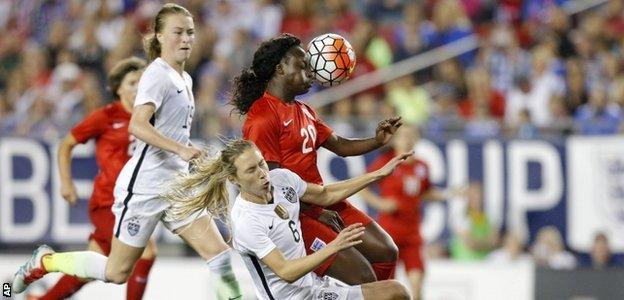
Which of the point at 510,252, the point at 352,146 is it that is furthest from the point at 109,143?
the point at 510,252

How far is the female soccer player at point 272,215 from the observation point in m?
7.00

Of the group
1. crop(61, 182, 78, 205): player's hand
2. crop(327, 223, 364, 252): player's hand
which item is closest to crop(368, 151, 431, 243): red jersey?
crop(61, 182, 78, 205): player's hand

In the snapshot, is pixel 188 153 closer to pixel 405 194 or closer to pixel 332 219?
pixel 332 219

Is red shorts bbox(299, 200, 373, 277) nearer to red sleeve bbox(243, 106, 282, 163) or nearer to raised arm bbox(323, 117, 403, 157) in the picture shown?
red sleeve bbox(243, 106, 282, 163)

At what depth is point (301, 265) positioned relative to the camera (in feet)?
22.6

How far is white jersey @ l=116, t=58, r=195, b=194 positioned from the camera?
7918 millimetres

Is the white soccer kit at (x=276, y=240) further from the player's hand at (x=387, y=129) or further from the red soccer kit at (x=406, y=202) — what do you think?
the red soccer kit at (x=406, y=202)

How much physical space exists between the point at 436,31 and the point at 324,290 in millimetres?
8466

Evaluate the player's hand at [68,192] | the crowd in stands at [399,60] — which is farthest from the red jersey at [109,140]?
the crowd in stands at [399,60]

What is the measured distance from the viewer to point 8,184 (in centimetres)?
1302

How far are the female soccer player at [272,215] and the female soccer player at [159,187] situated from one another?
0.60 meters

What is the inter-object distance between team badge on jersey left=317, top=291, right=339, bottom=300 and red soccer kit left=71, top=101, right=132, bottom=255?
8.22 ft

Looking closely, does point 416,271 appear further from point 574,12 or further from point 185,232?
point 574,12

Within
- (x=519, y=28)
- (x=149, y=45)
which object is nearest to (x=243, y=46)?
(x=519, y=28)
